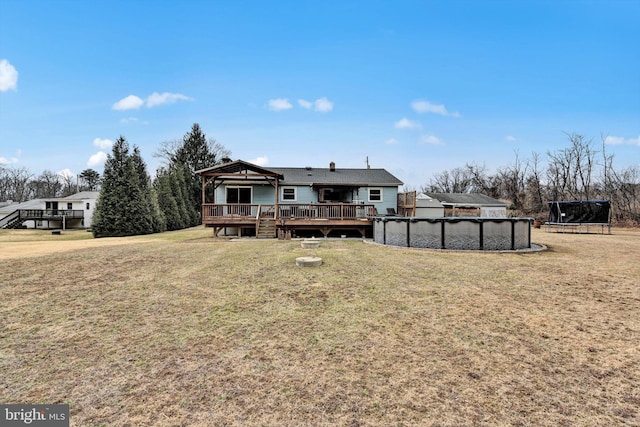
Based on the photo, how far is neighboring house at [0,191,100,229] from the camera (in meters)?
34.3

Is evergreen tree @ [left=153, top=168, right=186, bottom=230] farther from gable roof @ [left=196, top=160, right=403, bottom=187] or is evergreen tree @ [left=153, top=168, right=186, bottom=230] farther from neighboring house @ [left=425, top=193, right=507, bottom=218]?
neighboring house @ [left=425, top=193, right=507, bottom=218]

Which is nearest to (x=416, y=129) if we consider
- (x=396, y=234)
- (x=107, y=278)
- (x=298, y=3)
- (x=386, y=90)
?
(x=386, y=90)

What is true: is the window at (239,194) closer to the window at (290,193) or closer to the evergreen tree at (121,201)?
the window at (290,193)

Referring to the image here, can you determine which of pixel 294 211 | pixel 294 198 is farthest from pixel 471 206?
pixel 294 211

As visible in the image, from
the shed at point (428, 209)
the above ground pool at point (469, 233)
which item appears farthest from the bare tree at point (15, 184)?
the above ground pool at point (469, 233)

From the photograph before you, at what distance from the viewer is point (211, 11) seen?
14641 millimetres

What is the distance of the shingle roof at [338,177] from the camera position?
63.5 ft

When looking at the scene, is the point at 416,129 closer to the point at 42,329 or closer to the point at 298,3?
the point at 298,3

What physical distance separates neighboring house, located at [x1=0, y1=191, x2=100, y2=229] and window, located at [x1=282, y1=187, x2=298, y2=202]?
26.7 metres

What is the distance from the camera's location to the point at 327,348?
12.4 ft

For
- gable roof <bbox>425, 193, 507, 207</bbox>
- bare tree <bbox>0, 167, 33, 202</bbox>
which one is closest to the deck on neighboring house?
bare tree <bbox>0, 167, 33, 202</bbox>

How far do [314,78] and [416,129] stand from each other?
16.4m

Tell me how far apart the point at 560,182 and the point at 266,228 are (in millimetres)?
39453

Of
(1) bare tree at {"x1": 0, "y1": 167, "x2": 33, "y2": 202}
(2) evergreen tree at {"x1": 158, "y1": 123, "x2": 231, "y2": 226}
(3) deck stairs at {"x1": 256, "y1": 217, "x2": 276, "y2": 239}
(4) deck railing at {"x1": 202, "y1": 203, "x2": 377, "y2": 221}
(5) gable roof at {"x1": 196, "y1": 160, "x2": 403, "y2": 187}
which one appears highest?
(2) evergreen tree at {"x1": 158, "y1": 123, "x2": 231, "y2": 226}
